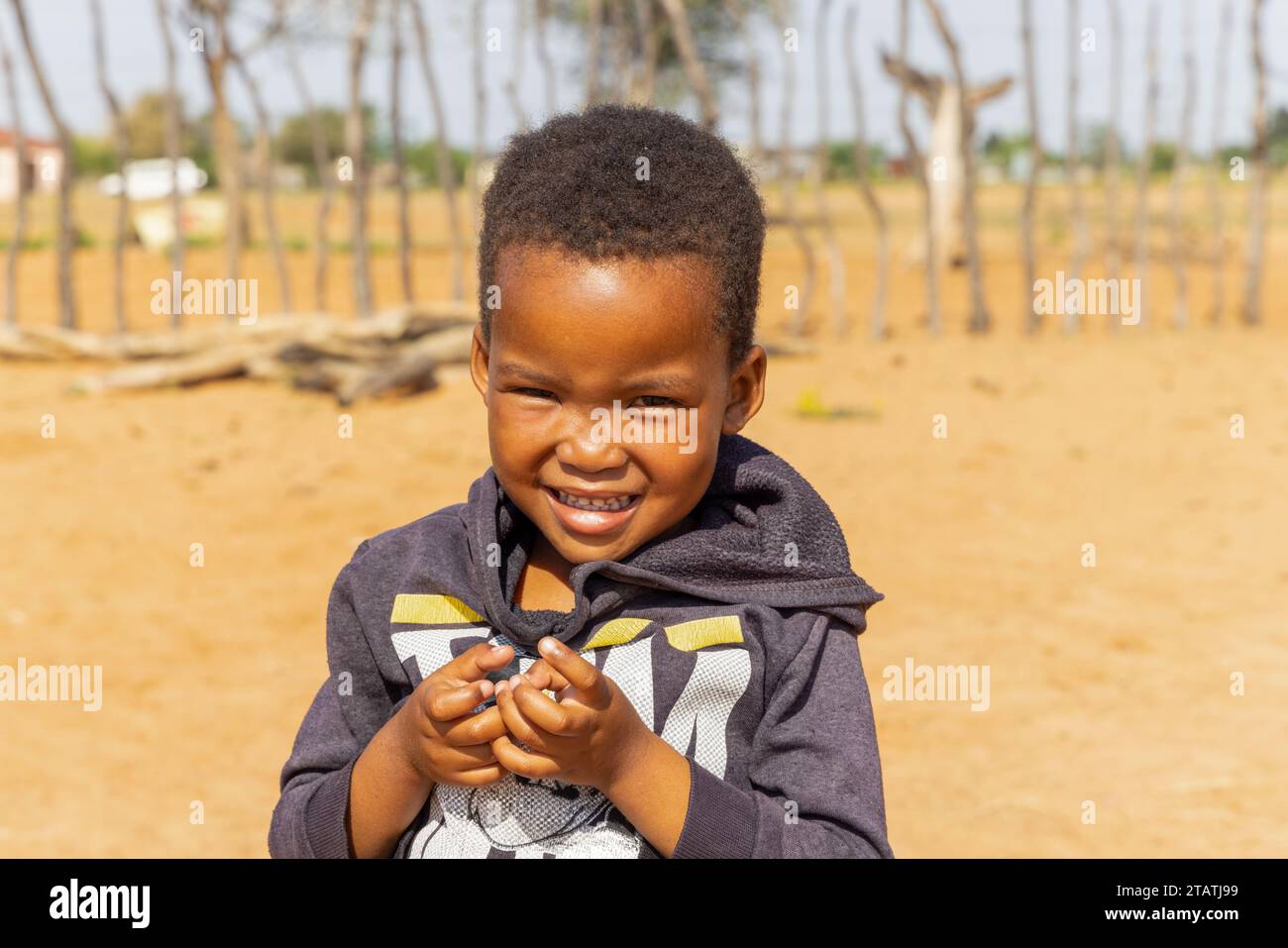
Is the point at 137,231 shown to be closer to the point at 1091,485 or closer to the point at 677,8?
the point at 677,8

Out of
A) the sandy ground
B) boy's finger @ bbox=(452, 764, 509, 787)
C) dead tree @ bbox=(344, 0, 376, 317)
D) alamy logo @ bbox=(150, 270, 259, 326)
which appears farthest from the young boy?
alamy logo @ bbox=(150, 270, 259, 326)

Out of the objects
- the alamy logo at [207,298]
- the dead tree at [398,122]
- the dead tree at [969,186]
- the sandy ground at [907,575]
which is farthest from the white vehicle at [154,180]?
the sandy ground at [907,575]

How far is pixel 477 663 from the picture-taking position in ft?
4.38

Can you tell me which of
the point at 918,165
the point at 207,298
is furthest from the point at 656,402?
the point at 207,298

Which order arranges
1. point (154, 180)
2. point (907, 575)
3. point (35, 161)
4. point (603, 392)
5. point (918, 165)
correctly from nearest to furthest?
point (603, 392)
point (907, 575)
point (918, 165)
point (154, 180)
point (35, 161)

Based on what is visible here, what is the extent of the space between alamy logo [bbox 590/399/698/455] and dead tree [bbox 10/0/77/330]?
10.6 m

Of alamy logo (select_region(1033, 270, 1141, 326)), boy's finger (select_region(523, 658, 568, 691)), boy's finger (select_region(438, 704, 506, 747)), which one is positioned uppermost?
boy's finger (select_region(523, 658, 568, 691))

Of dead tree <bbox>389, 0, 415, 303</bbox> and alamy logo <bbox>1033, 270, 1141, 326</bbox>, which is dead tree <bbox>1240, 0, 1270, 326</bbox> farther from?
dead tree <bbox>389, 0, 415, 303</bbox>

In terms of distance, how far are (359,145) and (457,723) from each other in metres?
9.77

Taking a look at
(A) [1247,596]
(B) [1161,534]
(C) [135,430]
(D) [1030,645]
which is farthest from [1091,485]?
(C) [135,430]

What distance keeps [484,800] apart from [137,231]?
2006 centimetres

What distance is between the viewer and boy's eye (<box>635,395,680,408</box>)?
151cm

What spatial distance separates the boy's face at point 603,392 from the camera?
1.47 metres

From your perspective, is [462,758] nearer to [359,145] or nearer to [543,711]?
[543,711]
